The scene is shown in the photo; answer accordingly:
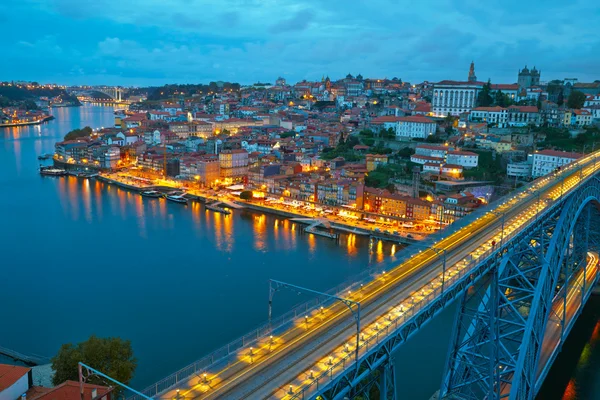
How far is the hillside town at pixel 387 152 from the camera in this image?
13773 mm

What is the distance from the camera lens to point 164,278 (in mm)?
9438

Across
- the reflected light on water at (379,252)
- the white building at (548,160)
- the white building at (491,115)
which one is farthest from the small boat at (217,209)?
the white building at (491,115)

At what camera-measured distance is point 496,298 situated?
486 cm

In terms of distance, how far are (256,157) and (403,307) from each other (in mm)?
15572

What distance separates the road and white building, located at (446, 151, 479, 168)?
9.52 meters

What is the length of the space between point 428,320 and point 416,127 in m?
15.3

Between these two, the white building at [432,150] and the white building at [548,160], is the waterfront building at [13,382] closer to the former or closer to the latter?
the white building at [548,160]

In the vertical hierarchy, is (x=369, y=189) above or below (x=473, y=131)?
below

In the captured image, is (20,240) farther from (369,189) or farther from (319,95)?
(319,95)

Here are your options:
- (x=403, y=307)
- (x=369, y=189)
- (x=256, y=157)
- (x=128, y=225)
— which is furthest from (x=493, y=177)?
(x=403, y=307)

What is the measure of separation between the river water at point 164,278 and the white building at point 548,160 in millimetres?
5751

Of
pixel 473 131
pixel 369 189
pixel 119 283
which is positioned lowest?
pixel 119 283

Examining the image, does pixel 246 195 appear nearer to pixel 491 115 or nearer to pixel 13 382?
pixel 491 115

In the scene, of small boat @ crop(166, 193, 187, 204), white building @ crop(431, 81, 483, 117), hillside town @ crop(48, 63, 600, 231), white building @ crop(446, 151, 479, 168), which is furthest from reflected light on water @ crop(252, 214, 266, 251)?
white building @ crop(431, 81, 483, 117)
